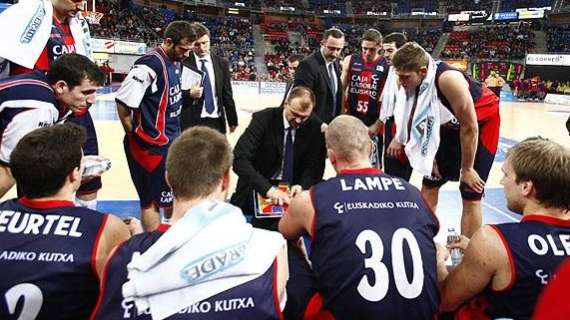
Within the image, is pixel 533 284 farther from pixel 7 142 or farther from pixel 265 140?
pixel 7 142

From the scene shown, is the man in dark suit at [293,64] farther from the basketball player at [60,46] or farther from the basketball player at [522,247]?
the basketball player at [522,247]

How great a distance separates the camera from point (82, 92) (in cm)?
269

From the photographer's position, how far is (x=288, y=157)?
3566mm

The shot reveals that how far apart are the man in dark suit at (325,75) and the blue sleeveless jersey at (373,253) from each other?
2583 mm

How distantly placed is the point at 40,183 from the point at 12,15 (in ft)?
5.35

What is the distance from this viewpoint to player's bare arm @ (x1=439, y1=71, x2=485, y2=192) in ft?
10.7

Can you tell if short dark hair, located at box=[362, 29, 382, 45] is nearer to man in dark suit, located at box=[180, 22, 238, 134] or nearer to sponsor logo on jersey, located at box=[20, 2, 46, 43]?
man in dark suit, located at box=[180, 22, 238, 134]

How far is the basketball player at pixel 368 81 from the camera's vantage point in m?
4.87

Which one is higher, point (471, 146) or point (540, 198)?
point (540, 198)

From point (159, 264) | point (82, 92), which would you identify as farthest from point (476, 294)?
point (82, 92)

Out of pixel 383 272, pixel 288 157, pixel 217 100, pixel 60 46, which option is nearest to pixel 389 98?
pixel 288 157

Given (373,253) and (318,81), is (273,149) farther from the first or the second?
(373,253)

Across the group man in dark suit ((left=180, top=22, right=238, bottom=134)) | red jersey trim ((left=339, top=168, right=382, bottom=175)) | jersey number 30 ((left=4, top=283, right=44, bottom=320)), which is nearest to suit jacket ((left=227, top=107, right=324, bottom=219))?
man in dark suit ((left=180, top=22, right=238, bottom=134))

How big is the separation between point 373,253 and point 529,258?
1.77ft
